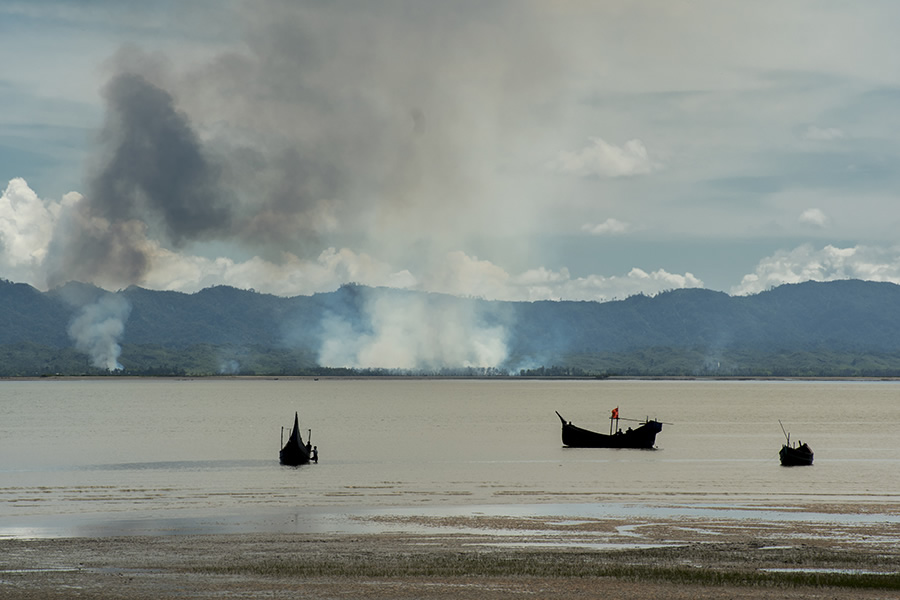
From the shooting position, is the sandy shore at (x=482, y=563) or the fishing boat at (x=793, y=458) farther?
the fishing boat at (x=793, y=458)

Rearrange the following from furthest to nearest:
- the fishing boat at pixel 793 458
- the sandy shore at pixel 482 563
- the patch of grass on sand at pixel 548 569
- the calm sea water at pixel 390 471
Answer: the fishing boat at pixel 793 458, the calm sea water at pixel 390 471, the patch of grass on sand at pixel 548 569, the sandy shore at pixel 482 563

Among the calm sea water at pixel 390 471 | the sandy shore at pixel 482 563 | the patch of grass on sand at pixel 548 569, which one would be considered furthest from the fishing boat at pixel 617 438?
the patch of grass on sand at pixel 548 569

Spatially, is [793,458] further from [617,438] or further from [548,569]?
[548,569]

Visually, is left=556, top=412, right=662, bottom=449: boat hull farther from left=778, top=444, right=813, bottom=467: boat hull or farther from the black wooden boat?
the black wooden boat

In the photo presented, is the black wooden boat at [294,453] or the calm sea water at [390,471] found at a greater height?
the black wooden boat at [294,453]

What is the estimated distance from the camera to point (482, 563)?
3381 centimetres

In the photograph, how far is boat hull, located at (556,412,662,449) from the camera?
4035 inches

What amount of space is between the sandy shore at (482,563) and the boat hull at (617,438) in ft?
190

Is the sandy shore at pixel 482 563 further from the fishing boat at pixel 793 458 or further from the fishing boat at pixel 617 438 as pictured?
the fishing boat at pixel 617 438

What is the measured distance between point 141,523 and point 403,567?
18203 millimetres

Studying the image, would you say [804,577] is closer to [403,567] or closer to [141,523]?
[403,567]

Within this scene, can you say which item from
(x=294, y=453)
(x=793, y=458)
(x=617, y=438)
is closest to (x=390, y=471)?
(x=294, y=453)

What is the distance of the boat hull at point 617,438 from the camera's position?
102 meters

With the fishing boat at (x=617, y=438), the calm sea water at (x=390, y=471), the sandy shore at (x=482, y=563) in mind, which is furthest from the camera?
the fishing boat at (x=617, y=438)
